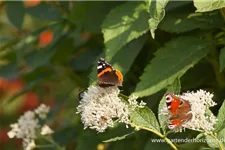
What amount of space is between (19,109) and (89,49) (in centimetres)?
147

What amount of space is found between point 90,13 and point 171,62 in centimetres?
36

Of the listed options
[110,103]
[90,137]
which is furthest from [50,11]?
[110,103]

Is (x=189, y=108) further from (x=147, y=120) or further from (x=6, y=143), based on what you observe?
(x=6, y=143)

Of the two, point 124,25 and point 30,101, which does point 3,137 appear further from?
point 124,25

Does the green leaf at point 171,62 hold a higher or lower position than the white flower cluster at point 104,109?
higher

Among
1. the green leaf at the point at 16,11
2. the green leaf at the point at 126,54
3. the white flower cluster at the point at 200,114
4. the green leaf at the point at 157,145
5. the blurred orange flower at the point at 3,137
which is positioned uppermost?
the blurred orange flower at the point at 3,137

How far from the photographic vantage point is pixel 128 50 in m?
1.69

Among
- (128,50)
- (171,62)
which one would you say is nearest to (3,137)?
(128,50)

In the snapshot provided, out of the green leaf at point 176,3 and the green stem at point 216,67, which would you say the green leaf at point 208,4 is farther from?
the green stem at point 216,67

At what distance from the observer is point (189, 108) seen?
1.31 metres

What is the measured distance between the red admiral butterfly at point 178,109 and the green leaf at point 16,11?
2.98ft

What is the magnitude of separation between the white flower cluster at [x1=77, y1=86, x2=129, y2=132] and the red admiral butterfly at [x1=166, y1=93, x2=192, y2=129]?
11cm

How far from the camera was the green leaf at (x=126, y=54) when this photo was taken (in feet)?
5.39

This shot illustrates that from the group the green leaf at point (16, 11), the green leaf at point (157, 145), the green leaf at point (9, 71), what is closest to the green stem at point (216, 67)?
the green leaf at point (157, 145)
